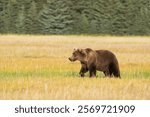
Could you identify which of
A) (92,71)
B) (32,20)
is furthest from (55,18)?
(92,71)

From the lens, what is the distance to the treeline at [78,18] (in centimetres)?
6162

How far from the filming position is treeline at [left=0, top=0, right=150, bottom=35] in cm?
6162

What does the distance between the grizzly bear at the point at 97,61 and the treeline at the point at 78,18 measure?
1853 inches

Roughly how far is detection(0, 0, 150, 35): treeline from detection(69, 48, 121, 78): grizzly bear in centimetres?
4706

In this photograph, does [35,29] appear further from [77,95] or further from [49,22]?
[77,95]

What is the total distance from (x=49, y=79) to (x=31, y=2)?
177ft

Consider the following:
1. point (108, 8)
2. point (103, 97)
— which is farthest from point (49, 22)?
point (103, 97)

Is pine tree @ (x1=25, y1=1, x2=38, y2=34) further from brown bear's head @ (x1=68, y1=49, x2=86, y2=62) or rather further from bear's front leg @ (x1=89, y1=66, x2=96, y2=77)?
bear's front leg @ (x1=89, y1=66, x2=96, y2=77)

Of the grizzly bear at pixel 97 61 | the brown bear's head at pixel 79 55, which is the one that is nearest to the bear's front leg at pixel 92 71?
the grizzly bear at pixel 97 61

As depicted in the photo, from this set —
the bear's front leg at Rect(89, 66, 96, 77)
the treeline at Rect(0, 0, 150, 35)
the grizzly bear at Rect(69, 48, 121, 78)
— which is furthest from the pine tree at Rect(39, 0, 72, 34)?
the bear's front leg at Rect(89, 66, 96, 77)

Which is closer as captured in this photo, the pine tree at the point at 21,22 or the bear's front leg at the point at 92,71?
the bear's front leg at the point at 92,71

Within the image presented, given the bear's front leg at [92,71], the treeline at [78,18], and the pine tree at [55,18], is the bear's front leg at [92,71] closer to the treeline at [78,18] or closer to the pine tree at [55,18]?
the treeline at [78,18]

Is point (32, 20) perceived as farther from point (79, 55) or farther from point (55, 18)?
point (79, 55)

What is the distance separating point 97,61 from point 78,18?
49510mm
